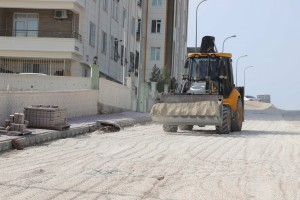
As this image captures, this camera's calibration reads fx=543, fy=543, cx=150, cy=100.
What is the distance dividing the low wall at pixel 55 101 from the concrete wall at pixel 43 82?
0.91m

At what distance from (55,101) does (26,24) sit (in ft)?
57.0

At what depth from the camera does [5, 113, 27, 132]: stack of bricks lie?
1395 centimetres

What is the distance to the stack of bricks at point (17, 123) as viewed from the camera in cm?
1395

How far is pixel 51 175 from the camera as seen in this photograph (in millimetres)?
8992

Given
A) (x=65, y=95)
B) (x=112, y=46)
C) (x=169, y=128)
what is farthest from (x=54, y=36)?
(x=169, y=128)

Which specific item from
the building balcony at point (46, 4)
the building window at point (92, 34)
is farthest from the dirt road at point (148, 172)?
the building window at point (92, 34)

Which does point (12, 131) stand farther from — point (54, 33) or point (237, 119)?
point (54, 33)

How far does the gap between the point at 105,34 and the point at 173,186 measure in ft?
112

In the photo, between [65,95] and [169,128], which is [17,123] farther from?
[65,95]

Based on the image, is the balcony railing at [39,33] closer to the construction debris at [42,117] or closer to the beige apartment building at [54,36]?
the beige apartment building at [54,36]

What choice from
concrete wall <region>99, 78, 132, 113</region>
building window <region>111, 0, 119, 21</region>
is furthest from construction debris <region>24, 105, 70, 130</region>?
building window <region>111, 0, 119, 21</region>

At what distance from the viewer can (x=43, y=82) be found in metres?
26.5

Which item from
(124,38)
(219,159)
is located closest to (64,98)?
(219,159)

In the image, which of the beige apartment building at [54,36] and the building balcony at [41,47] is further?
the beige apartment building at [54,36]
